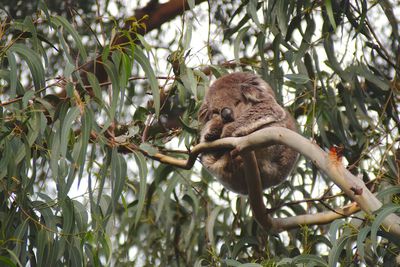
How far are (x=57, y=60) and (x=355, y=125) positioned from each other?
2.72 m

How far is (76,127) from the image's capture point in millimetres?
5695

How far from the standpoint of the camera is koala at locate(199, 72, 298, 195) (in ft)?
13.4

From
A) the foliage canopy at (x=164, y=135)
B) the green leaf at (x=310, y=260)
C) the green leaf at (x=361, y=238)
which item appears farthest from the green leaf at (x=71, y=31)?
the green leaf at (x=361, y=238)

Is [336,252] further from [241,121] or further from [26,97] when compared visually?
[26,97]

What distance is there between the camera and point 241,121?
410cm

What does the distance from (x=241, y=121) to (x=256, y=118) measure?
8 cm

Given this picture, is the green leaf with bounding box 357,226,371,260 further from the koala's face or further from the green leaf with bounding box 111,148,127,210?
the koala's face

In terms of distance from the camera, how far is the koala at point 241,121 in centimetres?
407

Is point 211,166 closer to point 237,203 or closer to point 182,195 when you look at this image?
point 237,203

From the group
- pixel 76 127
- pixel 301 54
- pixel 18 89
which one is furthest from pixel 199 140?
pixel 76 127

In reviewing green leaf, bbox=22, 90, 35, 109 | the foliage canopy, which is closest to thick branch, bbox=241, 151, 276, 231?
the foliage canopy

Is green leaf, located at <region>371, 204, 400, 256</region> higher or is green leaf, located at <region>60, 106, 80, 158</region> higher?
green leaf, located at <region>60, 106, 80, 158</region>

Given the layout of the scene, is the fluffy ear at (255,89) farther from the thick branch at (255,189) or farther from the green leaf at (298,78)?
the thick branch at (255,189)

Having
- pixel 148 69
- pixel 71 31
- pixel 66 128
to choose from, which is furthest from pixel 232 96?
pixel 66 128
